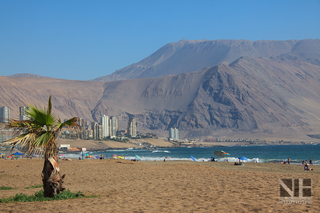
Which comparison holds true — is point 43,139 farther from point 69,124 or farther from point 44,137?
point 69,124

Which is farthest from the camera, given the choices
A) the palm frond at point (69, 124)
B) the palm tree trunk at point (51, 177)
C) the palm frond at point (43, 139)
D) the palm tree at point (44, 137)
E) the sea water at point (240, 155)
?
the sea water at point (240, 155)

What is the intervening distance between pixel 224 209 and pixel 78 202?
5742 millimetres

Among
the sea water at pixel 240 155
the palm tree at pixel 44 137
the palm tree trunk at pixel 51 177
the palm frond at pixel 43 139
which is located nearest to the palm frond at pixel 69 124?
the palm tree at pixel 44 137

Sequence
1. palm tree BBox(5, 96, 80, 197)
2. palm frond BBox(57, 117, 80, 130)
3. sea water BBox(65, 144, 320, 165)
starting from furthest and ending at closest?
sea water BBox(65, 144, 320, 165) < palm frond BBox(57, 117, 80, 130) < palm tree BBox(5, 96, 80, 197)

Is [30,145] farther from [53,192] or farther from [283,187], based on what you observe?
[283,187]

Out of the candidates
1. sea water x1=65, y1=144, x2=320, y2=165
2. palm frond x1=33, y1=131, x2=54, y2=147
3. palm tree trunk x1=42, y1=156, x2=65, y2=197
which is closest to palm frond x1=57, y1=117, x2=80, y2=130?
palm frond x1=33, y1=131, x2=54, y2=147

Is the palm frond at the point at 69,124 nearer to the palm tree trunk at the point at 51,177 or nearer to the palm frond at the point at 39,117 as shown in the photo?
the palm frond at the point at 39,117

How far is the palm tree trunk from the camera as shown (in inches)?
515

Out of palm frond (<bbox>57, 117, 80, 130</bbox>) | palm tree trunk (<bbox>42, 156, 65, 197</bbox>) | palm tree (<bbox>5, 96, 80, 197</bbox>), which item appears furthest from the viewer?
palm frond (<bbox>57, 117, 80, 130</bbox>)

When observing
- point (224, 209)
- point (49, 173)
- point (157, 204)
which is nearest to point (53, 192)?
point (49, 173)

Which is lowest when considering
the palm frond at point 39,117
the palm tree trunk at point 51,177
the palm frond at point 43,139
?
the palm tree trunk at point 51,177

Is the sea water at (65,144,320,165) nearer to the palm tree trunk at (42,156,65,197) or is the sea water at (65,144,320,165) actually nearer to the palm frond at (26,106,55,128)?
the palm tree trunk at (42,156,65,197)

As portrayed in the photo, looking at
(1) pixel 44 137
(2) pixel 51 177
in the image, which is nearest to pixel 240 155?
(2) pixel 51 177

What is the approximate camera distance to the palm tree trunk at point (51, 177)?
13.1 metres
